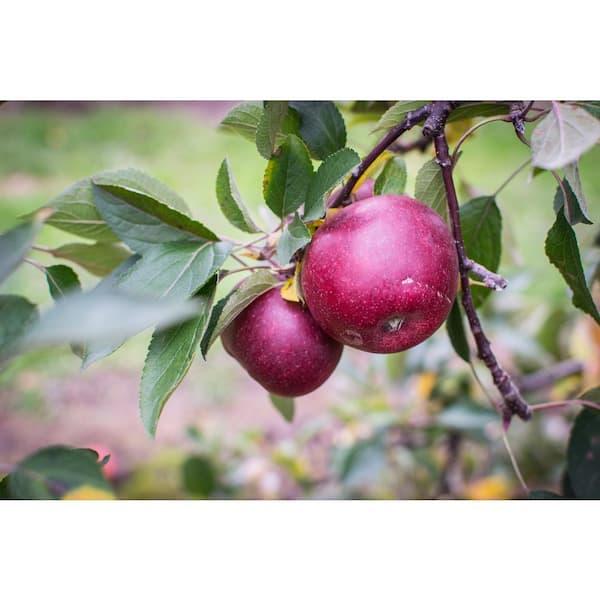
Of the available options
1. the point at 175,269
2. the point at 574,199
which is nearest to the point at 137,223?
the point at 175,269

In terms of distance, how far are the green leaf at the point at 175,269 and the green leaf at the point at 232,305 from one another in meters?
0.04

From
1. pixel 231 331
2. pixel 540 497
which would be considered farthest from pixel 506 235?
pixel 231 331

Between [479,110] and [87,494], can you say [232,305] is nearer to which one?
[87,494]

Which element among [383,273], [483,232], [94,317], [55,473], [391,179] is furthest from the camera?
[483,232]

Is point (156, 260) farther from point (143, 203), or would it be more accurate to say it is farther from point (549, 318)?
point (549, 318)

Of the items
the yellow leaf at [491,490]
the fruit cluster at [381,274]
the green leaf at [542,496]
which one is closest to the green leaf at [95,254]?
the fruit cluster at [381,274]

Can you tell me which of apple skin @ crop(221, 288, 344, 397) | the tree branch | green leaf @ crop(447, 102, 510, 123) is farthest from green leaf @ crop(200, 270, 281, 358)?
green leaf @ crop(447, 102, 510, 123)

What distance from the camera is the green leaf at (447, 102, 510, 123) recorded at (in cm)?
63

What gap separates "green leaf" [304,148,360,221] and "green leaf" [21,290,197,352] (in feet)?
0.89

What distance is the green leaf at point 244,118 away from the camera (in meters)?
0.64

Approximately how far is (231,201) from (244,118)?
10 cm

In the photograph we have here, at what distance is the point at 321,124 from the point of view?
2.14 ft

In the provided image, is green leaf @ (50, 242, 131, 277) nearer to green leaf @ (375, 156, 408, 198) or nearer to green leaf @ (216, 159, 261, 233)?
green leaf @ (216, 159, 261, 233)

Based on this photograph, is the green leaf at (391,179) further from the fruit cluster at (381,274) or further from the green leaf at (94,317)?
the green leaf at (94,317)
